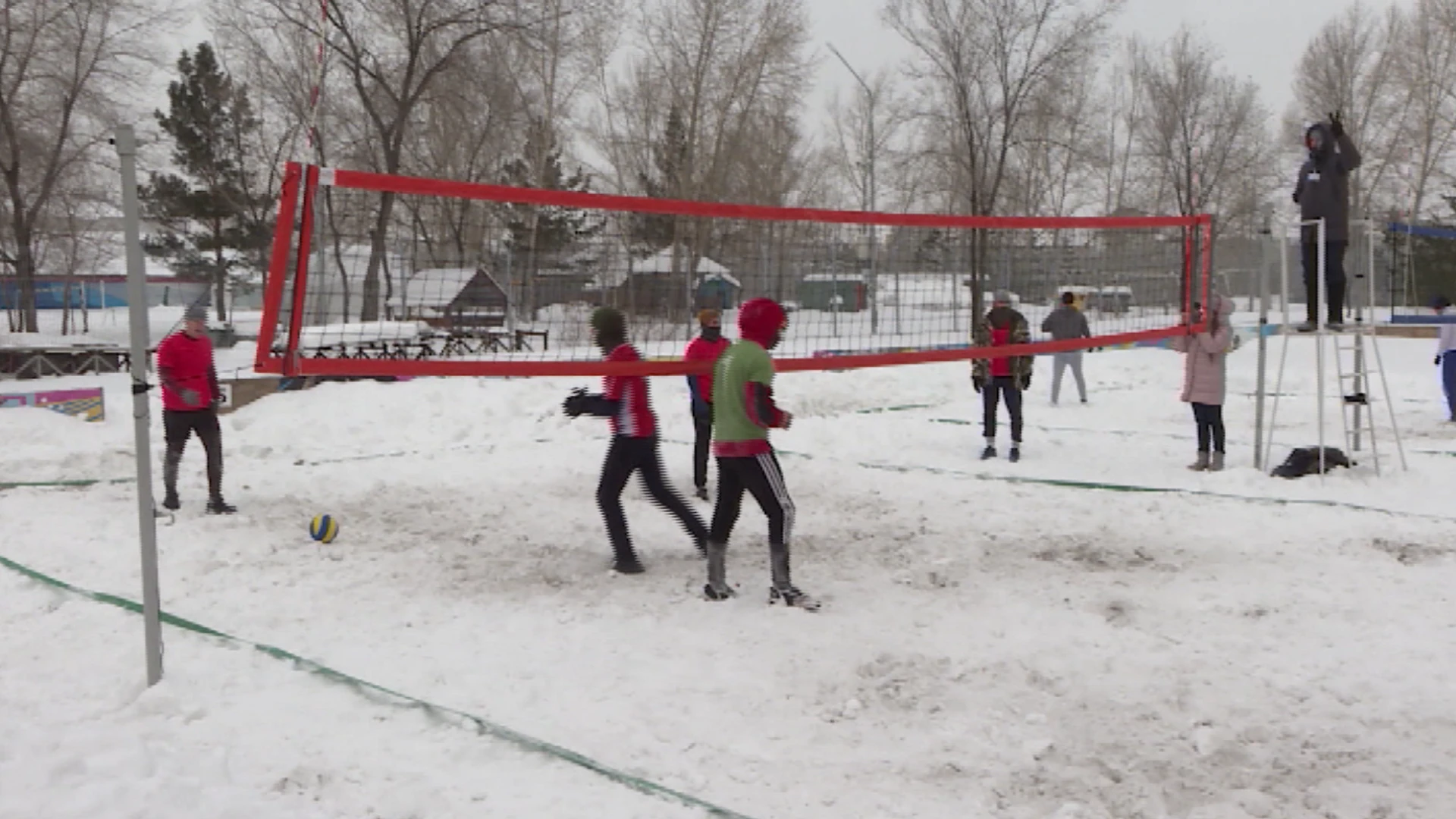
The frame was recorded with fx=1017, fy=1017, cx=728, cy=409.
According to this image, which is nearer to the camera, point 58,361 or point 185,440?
point 185,440

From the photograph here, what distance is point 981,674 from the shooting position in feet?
15.4

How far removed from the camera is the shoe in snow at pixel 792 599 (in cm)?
568

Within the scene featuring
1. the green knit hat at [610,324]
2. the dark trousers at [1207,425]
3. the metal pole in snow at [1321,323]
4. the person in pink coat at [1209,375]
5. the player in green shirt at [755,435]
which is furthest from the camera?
the dark trousers at [1207,425]

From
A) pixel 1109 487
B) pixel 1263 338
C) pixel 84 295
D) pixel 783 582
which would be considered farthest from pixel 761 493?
pixel 84 295

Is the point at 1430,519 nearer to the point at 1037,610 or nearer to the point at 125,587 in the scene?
the point at 1037,610

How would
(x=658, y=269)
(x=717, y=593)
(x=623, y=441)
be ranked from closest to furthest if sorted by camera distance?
1. (x=717, y=593)
2. (x=623, y=441)
3. (x=658, y=269)

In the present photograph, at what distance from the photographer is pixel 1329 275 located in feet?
30.8

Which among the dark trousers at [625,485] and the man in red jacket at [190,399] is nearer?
the dark trousers at [625,485]

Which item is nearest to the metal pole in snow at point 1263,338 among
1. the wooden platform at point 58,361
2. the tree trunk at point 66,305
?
the wooden platform at point 58,361

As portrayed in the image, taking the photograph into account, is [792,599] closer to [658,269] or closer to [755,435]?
[755,435]

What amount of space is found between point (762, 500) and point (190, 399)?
4.96 meters

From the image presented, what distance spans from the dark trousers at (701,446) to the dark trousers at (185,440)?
3.86 m

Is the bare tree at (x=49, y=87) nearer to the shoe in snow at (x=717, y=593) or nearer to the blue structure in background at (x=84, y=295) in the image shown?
the blue structure in background at (x=84, y=295)

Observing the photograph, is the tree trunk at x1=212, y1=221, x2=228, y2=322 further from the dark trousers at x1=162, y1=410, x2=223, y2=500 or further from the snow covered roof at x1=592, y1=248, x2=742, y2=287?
the snow covered roof at x1=592, y1=248, x2=742, y2=287
